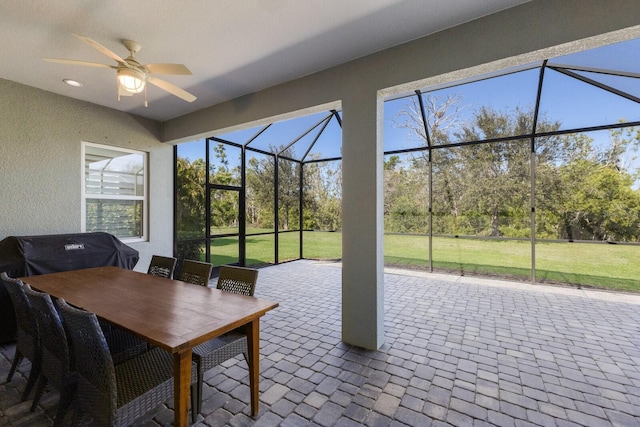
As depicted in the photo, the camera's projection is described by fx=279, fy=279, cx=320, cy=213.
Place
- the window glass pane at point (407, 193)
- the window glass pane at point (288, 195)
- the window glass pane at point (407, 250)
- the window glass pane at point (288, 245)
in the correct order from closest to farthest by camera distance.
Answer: the window glass pane at point (407, 193), the window glass pane at point (407, 250), the window glass pane at point (288, 195), the window glass pane at point (288, 245)

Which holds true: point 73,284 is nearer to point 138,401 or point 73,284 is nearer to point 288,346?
point 138,401

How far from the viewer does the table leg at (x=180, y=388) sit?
4.46ft

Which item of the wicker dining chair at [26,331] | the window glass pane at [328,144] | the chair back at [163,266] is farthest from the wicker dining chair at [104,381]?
the window glass pane at [328,144]

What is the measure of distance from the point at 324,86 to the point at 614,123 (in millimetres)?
4835

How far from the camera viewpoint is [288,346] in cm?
282

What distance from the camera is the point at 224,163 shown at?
575cm

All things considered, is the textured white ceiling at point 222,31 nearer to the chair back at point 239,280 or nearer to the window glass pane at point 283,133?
the chair back at point 239,280

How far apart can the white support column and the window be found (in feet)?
12.0

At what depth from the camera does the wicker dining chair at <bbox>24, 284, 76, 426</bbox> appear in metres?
1.52

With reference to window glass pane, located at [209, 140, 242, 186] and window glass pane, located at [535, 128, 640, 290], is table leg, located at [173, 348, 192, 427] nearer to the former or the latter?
window glass pane, located at [209, 140, 242, 186]

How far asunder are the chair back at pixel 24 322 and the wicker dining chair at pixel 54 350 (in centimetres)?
14

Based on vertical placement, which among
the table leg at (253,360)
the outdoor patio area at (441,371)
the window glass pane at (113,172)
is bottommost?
the outdoor patio area at (441,371)

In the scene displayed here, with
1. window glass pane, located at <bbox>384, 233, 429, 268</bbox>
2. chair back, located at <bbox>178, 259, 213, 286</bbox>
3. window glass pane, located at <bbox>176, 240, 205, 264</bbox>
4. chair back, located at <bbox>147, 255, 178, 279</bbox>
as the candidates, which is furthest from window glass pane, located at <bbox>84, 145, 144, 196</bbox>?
window glass pane, located at <bbox>384, 233, 429, 268</bbox>

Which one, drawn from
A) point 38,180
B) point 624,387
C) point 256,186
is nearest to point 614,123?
point 624,387
